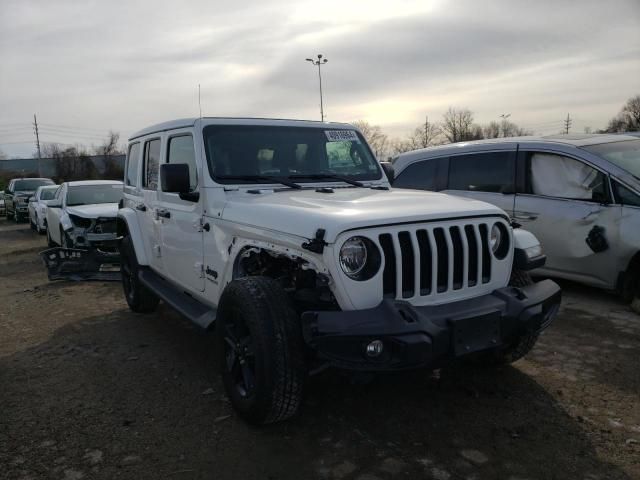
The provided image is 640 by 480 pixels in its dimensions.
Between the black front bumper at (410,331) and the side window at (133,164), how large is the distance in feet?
12.6

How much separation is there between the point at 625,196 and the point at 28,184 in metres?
21.9

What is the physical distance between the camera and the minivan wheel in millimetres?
2930

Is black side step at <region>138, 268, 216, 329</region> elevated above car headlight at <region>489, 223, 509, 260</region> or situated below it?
below

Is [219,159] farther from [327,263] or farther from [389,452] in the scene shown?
[389,452]

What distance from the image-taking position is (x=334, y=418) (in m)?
3.45

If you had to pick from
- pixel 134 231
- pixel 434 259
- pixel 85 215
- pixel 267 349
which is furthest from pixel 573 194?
pixel 85 215

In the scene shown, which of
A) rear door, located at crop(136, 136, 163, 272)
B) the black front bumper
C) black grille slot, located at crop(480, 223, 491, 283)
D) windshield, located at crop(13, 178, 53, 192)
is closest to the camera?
the black front bumper

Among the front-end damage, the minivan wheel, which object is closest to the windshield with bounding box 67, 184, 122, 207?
the front-end damage

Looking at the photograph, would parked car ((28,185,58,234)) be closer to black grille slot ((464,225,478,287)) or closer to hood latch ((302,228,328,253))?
hood latch ((302,228,328,253))

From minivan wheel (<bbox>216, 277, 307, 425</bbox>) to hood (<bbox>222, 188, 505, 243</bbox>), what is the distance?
410mm

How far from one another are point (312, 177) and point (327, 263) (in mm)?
1668

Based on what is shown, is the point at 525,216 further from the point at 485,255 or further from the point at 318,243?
the point at 318,243

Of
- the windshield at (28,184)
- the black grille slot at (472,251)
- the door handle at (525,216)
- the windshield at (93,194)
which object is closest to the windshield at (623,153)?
the door handle at (525,216)

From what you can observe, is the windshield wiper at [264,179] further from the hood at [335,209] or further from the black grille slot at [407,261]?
the black grille slot at [407,261]
